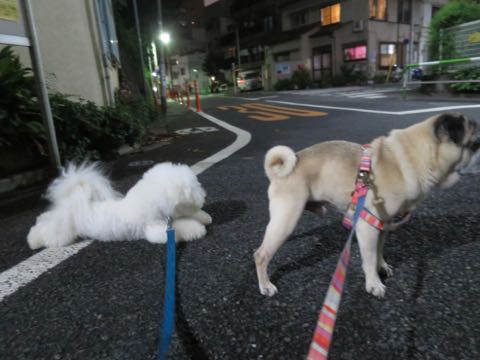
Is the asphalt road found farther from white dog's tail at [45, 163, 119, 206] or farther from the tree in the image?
the tree

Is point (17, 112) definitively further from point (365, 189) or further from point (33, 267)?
point (365, 189)

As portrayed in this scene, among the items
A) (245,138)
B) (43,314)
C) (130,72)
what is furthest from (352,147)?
(130,72)

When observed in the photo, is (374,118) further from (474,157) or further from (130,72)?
(130,72)

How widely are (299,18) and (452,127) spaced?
3813 centimetres

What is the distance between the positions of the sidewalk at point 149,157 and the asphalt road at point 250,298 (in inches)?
37.9

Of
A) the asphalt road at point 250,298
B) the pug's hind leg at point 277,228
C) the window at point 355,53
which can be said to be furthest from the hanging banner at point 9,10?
the window at point 355,53

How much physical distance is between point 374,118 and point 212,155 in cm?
438

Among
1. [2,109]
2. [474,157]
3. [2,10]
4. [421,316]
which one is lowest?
[421,316]

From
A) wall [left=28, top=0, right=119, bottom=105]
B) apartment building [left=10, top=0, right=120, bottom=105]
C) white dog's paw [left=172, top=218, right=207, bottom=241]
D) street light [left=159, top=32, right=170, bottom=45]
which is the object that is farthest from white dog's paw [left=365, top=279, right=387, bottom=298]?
A: street light [left=159, top=32, right=170, bottom=45]

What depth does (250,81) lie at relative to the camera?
37.8 meters

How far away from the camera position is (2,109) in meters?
3.69

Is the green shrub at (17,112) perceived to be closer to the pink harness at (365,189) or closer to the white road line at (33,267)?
the white road line at (33,267)

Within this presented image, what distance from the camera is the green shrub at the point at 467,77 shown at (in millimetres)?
10836

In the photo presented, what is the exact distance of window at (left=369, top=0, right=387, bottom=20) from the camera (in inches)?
1120
